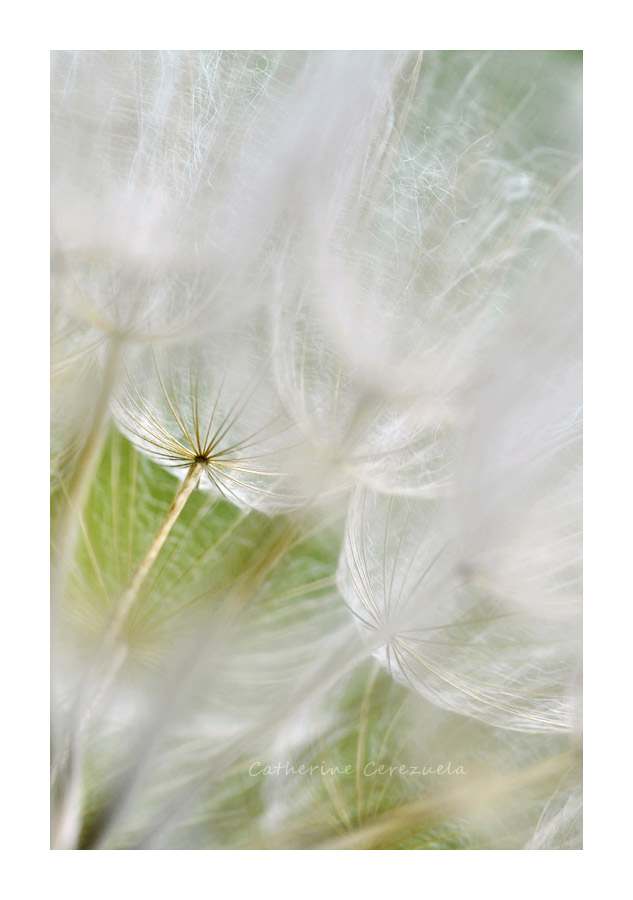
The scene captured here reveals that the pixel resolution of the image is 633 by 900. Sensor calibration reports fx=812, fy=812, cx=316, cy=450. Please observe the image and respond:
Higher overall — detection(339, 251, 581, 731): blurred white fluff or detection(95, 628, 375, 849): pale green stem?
detection(339, 251, 581, 731): blurred white fluff

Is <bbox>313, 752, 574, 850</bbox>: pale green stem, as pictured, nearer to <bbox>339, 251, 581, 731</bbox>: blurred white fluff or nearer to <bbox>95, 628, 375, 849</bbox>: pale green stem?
<bbox>339, 251, 581, 731</bbox>: blurred white fluff

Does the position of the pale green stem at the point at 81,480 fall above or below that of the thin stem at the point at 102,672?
above

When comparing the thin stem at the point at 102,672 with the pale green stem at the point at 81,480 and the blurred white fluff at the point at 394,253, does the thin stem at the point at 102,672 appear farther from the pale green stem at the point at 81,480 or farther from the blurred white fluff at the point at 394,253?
the blurred white fluff at the point at 394,253

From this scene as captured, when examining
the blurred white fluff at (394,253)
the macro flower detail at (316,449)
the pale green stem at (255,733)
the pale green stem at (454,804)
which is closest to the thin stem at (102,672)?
the macro flower detail at (316,449)

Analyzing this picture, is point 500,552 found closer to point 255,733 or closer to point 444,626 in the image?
point 444,626

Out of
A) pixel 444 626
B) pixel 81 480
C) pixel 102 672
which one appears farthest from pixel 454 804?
pixel 81 480

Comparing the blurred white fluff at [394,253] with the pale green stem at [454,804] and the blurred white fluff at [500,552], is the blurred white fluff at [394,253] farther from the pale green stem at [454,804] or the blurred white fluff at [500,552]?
the pale green stem at [454,804]

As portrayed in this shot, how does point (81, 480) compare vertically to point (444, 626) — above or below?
above

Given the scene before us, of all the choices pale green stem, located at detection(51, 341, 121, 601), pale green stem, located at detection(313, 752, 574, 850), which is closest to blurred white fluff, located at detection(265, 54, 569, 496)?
pale green stem, located at detection(51, 341, 121, 601)

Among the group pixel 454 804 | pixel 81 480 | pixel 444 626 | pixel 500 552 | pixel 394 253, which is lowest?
pixel 454 804

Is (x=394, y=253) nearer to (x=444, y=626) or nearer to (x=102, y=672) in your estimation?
(x=444, y=626)

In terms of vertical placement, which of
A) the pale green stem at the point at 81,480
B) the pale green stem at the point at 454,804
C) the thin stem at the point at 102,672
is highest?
the pale green stem at the point at 81,480

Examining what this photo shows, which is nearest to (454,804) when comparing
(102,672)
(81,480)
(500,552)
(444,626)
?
(444,626)
